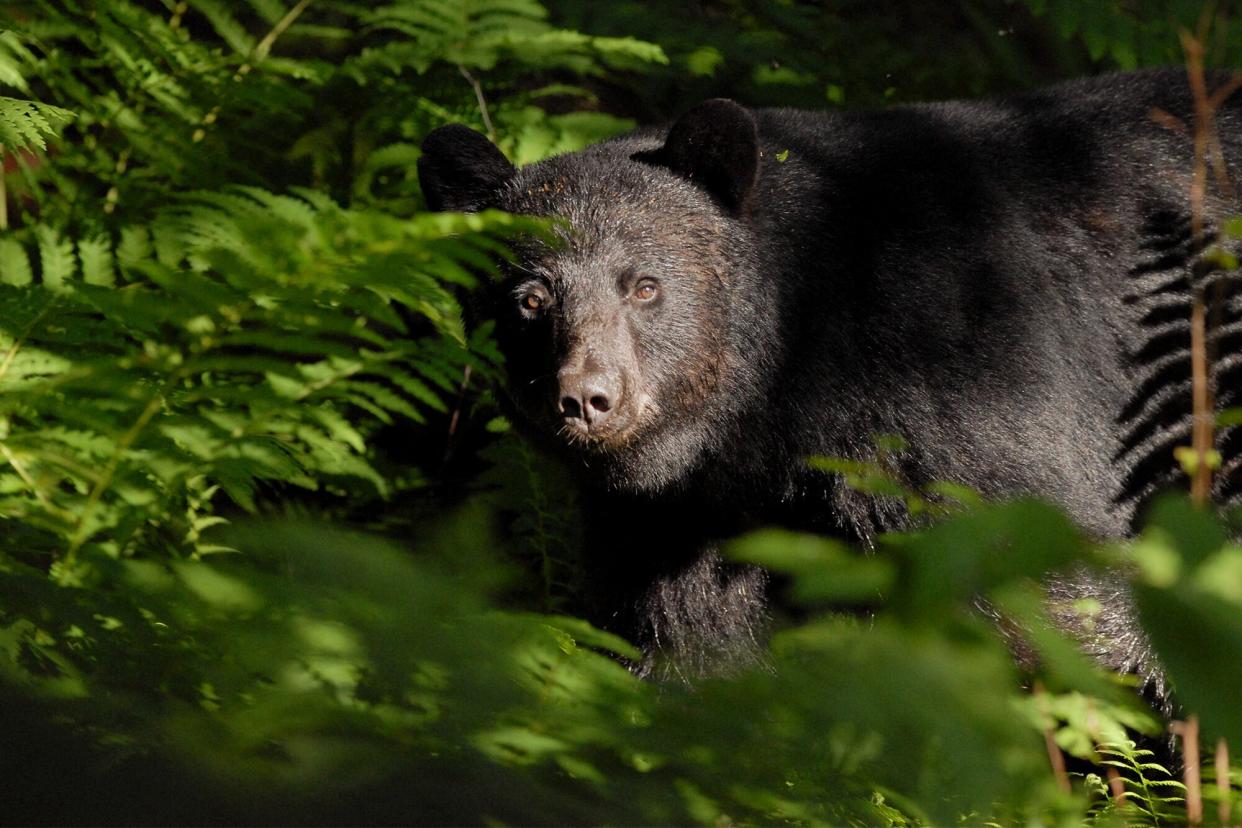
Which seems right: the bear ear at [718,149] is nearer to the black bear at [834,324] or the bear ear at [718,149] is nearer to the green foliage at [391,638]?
the black bear at [834,324]

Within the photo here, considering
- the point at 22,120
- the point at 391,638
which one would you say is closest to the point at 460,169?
the point at 22,120

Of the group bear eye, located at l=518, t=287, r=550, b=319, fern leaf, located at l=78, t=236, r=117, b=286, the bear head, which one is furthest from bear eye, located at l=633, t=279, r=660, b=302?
fern leaf, located at l=78, t=236, r=117, b=286

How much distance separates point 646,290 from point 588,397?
0.72 m

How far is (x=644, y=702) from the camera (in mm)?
2404

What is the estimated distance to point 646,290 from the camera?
203 inches

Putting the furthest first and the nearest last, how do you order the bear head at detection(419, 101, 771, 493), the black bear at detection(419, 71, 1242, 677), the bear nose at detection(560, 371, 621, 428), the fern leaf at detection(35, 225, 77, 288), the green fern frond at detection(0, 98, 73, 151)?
the fern leaf at detection(35, 225, 77, 288) → the bear head at detection(419, 101, 771, 493) → the black bear at detection(419, 71, 1242, 677) → the bear nose at detection(560, 371, 621, 428) → the green fern frond at detection(0, 98, 73, 151)

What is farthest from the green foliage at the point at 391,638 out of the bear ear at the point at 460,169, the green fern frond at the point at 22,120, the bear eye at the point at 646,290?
the bear eye at the point at 646,290

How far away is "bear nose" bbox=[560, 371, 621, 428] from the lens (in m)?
4.66

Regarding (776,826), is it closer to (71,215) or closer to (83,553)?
(83,553)

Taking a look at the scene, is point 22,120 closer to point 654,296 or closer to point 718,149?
point 654,296

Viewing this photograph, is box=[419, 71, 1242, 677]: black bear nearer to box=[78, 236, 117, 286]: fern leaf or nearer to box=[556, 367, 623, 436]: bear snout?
box=[556, 367, 623, 436]: bear snout

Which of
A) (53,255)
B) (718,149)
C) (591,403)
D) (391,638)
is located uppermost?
(718,149)

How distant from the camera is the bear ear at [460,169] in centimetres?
545

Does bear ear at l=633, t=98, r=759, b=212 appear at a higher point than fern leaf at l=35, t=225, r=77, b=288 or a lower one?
higher
